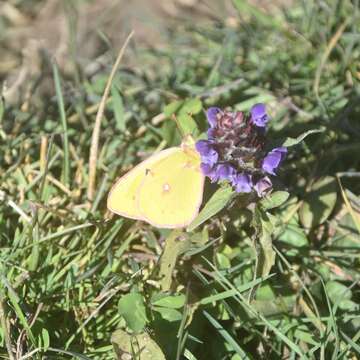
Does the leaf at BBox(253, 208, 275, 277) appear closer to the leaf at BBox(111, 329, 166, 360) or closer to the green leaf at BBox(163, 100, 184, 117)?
the leaf at BBox(111, 329, 166, 360)

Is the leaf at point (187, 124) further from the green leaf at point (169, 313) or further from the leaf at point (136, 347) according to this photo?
the leaf at point (136, 347)

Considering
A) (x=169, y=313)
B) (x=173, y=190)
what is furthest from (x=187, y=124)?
(x=169, y=313)

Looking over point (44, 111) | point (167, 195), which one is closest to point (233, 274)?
point (167, 195)

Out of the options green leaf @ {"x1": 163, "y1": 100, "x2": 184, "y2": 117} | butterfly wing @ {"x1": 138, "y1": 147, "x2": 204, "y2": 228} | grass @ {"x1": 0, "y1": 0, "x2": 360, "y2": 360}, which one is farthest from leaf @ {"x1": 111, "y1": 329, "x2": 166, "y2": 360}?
green leaf @ {"x1": 163, "y1": 100, "x2": 184, "y2": 117}

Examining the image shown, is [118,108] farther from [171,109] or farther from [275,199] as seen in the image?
[275,199]

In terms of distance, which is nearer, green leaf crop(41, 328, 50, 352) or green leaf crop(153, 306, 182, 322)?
green leaf crop(41, 328, 50, 352)

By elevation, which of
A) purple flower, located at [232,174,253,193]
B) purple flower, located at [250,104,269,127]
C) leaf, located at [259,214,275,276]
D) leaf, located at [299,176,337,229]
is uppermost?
purple flower, located at [250,104,269,127]

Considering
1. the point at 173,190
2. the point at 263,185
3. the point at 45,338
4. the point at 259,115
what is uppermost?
the point at 259,115

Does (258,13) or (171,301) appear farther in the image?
(258,13)
